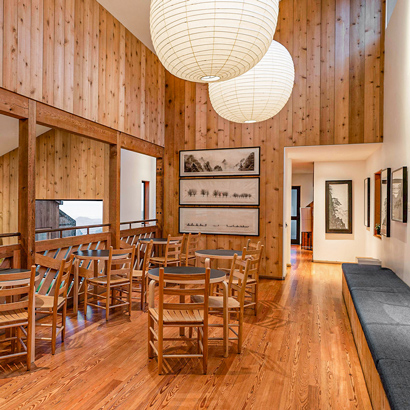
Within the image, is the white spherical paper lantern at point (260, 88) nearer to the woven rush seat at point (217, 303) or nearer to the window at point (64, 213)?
the woven rush seat at point (217, 303)

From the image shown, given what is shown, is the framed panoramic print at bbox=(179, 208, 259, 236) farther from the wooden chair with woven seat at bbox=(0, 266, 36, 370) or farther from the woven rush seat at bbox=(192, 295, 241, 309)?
the wooden chair with woven seat at bbox=(0, 266, 36, 370)

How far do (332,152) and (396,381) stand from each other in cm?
561

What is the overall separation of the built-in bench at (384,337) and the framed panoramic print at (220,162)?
308 cm

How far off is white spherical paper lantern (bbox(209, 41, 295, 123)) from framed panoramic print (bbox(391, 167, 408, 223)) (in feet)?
6.37

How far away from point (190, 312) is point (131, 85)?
442 cm

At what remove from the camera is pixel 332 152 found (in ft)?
22.5

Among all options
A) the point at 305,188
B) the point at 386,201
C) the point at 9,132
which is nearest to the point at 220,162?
the point at 386,201

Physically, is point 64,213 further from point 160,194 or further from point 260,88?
point 260,88

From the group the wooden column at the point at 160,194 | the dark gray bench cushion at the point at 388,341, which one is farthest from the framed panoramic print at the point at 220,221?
the dark gray bench cushion at the point at 388,341

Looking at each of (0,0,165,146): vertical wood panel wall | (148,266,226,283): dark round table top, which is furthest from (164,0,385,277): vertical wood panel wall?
(148,266,226,283): dark round table top

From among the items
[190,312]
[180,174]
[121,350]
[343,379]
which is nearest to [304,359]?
[343,379]

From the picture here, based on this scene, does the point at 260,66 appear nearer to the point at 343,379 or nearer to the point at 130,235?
the point at 343,379

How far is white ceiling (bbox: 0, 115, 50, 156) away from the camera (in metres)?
6.01

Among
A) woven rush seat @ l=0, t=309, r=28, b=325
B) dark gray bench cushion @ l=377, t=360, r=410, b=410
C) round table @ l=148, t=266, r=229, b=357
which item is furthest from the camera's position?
round table @ l=148, t=266, r=229, b=357
